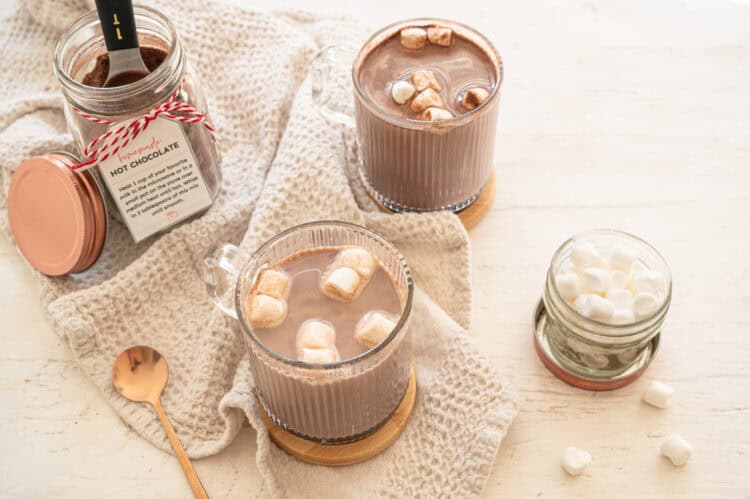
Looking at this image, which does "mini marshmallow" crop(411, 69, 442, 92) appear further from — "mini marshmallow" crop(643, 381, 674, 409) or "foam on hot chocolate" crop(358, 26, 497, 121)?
"mini marshmallow" crop(643, 381, 674, 409)

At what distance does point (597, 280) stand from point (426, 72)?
1.44 feet

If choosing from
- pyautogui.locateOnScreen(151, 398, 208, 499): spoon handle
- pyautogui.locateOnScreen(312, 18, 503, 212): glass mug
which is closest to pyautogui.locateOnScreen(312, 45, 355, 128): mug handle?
pyautogui.locateOnScreen(312, 18, 503, 212): glass mug

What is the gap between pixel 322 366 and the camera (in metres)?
1.08

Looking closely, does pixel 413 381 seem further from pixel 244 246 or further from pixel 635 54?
pixel 635 54

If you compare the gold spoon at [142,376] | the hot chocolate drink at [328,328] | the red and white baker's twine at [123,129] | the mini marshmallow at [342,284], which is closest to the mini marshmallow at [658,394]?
the hot chocolate drink at [328,328]

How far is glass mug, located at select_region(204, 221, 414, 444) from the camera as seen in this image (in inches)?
44.3

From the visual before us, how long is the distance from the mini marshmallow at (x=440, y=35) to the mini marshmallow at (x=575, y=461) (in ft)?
2.27

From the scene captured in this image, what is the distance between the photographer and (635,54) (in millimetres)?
1708

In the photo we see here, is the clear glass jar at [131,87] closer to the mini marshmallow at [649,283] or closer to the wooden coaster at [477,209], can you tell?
the wooden coaster at [477,209]

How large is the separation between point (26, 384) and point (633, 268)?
945 millimetres

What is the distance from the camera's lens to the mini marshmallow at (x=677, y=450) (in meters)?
1.22

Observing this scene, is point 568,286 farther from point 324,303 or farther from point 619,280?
point 324,303

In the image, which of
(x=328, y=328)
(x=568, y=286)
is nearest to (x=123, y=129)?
(x=328, y=328)

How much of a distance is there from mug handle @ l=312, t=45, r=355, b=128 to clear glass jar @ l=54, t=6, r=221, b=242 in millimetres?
191
